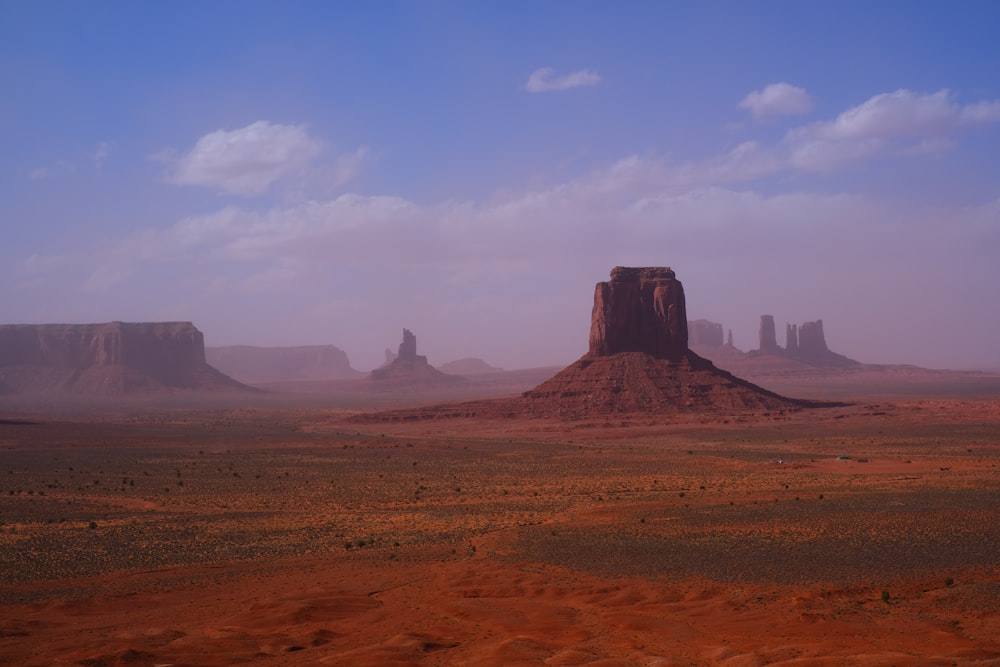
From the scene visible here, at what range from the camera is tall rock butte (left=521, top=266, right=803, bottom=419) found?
8569 cm

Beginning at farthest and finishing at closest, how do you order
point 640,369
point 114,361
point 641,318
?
point 114,361 → point 641,318 → point 640,369

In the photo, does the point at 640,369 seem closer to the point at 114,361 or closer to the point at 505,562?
the point at 505,562

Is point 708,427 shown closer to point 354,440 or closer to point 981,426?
point 981,426

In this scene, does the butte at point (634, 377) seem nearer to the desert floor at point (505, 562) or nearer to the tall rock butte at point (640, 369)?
the tall rock butte at point (640, 369)

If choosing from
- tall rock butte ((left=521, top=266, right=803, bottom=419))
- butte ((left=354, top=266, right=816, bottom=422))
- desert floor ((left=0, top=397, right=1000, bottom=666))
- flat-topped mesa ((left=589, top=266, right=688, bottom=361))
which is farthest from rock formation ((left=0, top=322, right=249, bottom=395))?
desert floor ((left=0, top=397, right=1000, bottom=666))

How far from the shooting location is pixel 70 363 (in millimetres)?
195375

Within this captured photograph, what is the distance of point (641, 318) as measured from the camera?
3676 inches

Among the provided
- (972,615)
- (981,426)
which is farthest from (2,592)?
(981,426)

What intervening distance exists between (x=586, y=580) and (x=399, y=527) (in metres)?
9.15

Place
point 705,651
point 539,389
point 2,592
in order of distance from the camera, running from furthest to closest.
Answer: point 539,389 → point 2,592 → point 705,651

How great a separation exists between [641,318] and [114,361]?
439 ft

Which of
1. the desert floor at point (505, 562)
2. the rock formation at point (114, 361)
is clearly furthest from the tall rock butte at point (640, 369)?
the rock formation at point (114, 361)

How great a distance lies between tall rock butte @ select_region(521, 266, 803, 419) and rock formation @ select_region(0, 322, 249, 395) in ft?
384

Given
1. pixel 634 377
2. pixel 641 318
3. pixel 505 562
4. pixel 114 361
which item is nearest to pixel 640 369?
pixel 634 377
